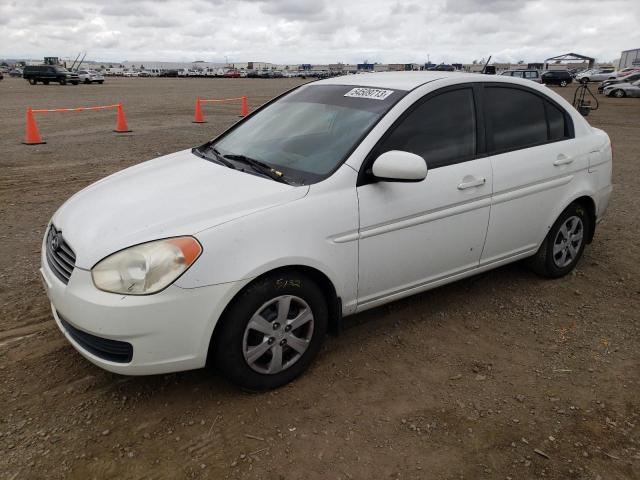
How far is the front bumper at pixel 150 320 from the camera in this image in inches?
99.4

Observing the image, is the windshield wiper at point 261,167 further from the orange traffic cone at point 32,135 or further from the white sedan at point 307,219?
the orange traffic cone at point 32,135

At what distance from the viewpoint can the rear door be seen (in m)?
3.80

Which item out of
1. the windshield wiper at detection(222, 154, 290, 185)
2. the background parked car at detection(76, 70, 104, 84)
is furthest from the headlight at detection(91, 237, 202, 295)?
the background parked car at detection(76, 70, 104, 84)

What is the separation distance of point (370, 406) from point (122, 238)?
160 centimetres

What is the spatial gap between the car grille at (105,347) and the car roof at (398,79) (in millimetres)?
2344

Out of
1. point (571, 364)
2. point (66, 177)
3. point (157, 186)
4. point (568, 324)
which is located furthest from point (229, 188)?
point (66, 177)

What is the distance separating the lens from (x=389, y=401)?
2.98m

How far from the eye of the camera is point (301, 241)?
285 centimetres

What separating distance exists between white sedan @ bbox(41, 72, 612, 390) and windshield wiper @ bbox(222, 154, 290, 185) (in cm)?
2

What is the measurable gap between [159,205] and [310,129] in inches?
48.0

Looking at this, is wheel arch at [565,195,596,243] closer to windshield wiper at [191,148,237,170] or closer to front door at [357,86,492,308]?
front door at [357,86,492,308]

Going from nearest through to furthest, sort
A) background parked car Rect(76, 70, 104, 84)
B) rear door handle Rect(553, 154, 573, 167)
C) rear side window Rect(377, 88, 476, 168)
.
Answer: rear side window Rect(377, 88, 476, 168) → rear door handle Rect(553, 154, 573, 167) → background parked car Rect(76, 70, 104, 84)

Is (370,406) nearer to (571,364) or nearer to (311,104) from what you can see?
(571,364)

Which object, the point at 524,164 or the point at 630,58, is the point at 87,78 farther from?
the point at 630,58
